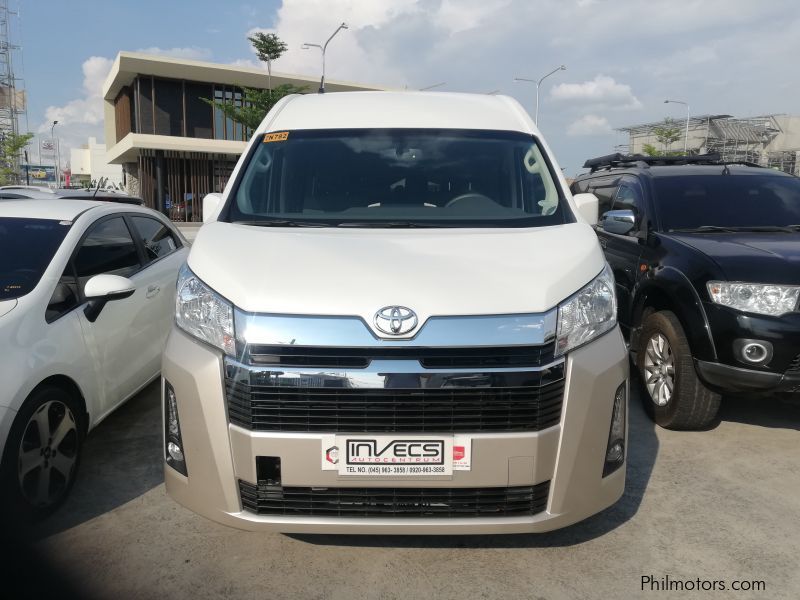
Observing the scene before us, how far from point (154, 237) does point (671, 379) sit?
401cm

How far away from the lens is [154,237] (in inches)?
197

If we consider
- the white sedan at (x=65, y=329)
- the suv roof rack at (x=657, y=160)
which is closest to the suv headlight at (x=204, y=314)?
the white sedan at (x=65, y=329)

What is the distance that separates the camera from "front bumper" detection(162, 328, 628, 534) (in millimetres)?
2307

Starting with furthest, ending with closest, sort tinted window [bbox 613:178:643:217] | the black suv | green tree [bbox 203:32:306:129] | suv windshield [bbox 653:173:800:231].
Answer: green tree [bbox 203:32:306:129]
tinted window [bbox 613:178:643:217]
suv windshield [bbox 653:173:800:231]
the black suv

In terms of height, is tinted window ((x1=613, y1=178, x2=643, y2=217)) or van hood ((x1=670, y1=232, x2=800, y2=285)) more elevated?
tinted window ((x1=613, y1=178, x2=643, y2=217))

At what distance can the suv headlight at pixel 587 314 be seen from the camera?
2370 mm

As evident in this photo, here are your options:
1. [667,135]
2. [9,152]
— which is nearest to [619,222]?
[9,152]

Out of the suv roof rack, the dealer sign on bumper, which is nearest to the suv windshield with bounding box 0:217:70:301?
the dealer sign on bumper

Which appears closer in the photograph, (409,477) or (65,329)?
(409,477)

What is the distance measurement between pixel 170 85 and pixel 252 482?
41219 millimetres

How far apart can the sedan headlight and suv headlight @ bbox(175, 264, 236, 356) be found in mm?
2972

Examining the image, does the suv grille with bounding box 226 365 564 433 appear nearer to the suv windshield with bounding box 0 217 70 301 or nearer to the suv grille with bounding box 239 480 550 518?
the suv grille with bounding box 239 480 550 518

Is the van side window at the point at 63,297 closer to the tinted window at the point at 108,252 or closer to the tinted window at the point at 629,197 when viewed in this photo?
the tinted window at the point at 108,252

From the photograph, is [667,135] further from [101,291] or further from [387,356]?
[387,356]
